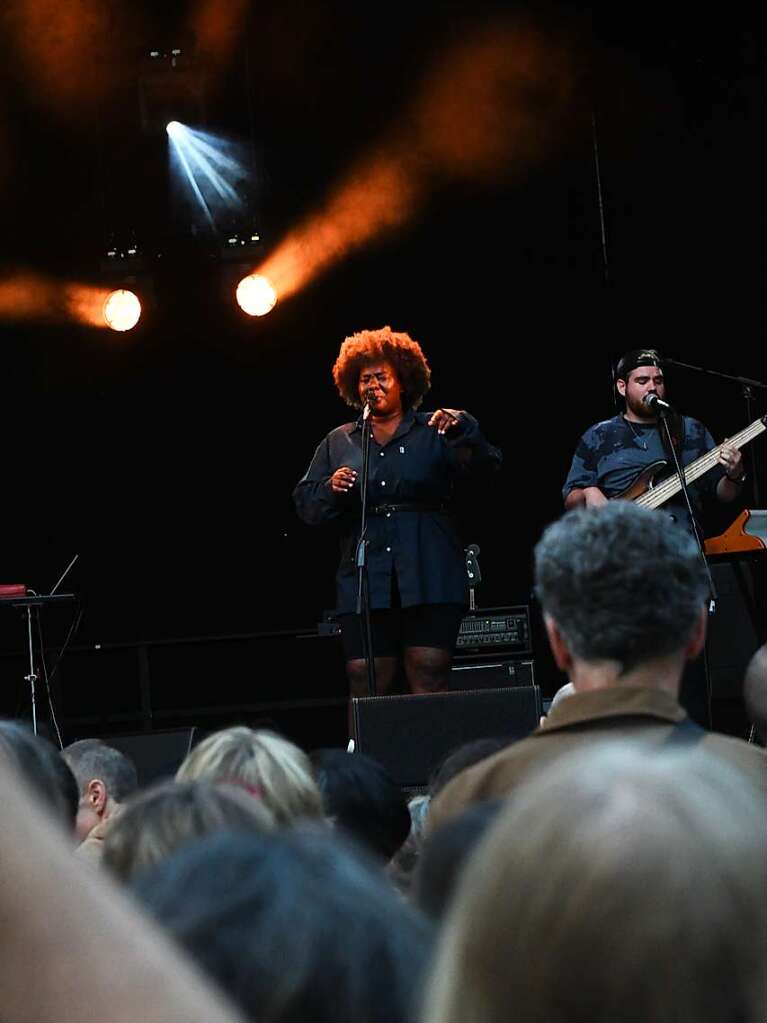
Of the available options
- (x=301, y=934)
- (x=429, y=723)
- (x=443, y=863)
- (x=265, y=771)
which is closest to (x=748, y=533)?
(x=429, y=723)

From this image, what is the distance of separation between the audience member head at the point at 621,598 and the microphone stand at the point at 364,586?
3.39 m

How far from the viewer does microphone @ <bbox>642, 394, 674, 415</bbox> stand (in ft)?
20.3

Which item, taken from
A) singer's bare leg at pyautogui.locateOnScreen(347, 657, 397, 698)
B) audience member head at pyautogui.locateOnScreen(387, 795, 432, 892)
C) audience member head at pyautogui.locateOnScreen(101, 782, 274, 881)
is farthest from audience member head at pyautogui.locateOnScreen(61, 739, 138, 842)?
singer's bare leg at pyautogui.locateOnScreen(347, 657, 397, 698)

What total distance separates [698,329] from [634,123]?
1.29 metres

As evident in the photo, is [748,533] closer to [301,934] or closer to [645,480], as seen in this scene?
[645,480]

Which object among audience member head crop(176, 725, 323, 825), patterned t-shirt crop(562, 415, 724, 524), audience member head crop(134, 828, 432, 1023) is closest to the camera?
audience member head crop(134, 828, 432, 1023)

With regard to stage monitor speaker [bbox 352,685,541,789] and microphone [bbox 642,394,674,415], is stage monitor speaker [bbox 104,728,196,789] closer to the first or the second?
stage monitor speaker [bbox 352,685,541,789]

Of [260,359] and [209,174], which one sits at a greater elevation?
[209,174]

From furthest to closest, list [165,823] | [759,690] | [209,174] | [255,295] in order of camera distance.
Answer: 1. [209,174]
2. [255,295]
3. [759,690]
4. [165,823]

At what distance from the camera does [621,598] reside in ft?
8.53

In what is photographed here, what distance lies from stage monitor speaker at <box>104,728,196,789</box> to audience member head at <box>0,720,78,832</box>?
331 cm

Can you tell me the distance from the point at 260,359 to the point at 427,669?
4415 mm

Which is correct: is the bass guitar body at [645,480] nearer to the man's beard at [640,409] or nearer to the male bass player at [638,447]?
the male bass player at [638,447]

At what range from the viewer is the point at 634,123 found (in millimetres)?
9188
